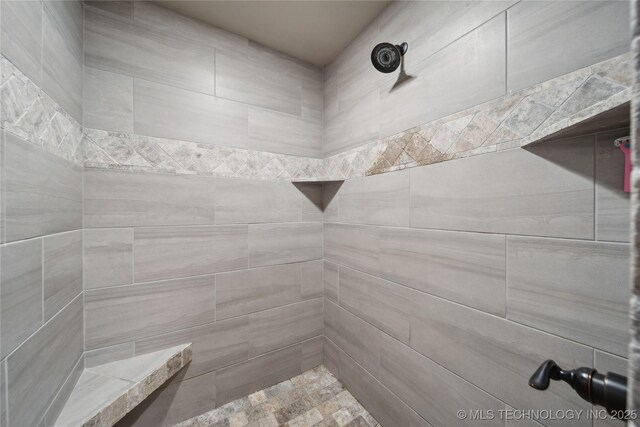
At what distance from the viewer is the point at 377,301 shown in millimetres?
1184

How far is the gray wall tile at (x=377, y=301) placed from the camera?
3.48 feet

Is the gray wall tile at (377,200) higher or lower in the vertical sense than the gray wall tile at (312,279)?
higher

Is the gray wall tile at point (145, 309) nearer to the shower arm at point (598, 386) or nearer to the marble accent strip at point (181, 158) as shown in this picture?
the marble accent strip at point (181, 158)

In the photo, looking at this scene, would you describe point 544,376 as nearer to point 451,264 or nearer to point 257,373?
point 451,264

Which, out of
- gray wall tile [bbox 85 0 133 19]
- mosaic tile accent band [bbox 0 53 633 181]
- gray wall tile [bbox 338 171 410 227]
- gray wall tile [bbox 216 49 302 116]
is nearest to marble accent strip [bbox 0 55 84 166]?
mosaic tile accent band [bbox 0 53 633 181]

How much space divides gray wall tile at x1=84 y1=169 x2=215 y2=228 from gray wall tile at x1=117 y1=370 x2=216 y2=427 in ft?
2.49

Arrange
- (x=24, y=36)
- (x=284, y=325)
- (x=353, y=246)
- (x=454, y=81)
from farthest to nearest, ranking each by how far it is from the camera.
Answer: (x=284, y=325), (x=353, y=246), (x=454, y=81), (x=24, y=36)

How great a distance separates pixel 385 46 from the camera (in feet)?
3.31

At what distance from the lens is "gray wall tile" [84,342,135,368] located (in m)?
1.00

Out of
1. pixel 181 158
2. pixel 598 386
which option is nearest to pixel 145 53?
pixel 181 158

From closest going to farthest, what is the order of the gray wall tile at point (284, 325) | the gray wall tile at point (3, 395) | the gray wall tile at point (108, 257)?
1. the gray wall tile at point (3, 395)
2. the gray wall tile at point (108, 257)
3. the gray wall tile at point (284, 325)

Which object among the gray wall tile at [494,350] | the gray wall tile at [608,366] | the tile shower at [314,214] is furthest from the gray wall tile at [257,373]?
the gray wall tile at [608,366]

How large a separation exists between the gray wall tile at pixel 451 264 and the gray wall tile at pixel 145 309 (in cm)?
92

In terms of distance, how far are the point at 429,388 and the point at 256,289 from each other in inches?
36.1
